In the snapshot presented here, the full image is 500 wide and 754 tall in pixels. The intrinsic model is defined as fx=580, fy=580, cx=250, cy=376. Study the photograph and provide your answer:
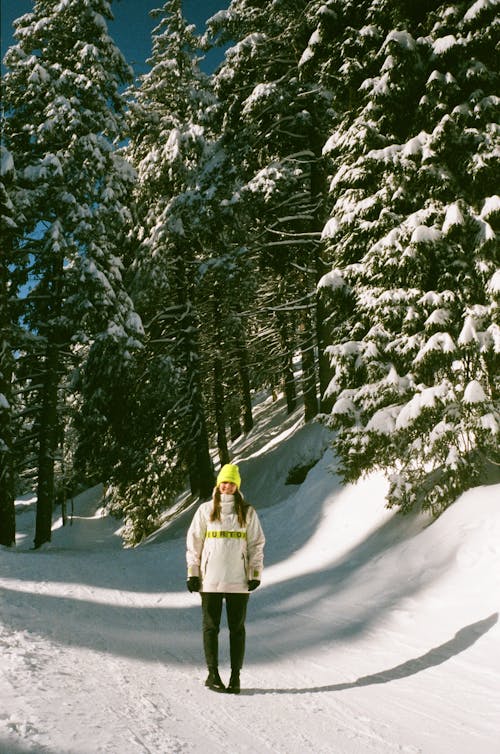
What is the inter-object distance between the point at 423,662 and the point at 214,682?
2268mm

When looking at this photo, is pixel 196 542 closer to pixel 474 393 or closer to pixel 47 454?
pixel 474 393

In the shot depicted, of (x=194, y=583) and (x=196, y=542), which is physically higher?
(x=196, y=542)

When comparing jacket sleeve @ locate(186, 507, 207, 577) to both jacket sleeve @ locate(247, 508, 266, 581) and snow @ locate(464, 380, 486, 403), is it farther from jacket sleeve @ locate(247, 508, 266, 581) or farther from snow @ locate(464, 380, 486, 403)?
snow @ locate(464, 380, 486, 403)

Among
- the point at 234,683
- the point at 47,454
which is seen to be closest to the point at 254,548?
the point at 234,683

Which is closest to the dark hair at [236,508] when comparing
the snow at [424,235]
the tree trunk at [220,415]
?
the snow at [424,235]

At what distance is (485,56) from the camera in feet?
29.5

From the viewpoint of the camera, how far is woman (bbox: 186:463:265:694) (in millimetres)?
4949

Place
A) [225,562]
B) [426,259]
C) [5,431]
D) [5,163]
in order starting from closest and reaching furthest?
[225,562]
[426,259]
[5,163]
[5,431]

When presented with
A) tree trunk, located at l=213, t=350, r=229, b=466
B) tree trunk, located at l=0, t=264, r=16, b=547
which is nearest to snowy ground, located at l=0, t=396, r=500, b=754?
tree trunk, located at l=0, t=264, r=16, b=547

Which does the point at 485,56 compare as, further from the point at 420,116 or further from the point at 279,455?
the point at 279,455

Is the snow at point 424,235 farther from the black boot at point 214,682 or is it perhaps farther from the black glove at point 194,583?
the black boot at point 214,682

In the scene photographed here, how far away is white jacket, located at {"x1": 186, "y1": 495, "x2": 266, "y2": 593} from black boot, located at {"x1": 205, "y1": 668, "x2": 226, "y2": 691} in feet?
2.23

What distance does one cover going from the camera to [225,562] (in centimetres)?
499

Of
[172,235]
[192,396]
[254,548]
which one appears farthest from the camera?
[192,396]
